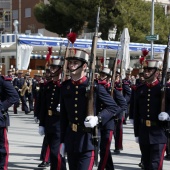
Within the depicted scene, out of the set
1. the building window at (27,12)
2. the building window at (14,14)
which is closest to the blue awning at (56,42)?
the building window at (27,12)

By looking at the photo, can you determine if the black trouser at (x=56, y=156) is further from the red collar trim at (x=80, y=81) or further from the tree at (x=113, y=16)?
the tree at (x=113, y=16)

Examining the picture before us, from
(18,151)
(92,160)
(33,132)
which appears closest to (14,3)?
(33,132)

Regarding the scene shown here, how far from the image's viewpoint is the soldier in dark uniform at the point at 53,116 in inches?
346

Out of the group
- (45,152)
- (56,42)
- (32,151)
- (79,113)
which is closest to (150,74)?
(79,113)

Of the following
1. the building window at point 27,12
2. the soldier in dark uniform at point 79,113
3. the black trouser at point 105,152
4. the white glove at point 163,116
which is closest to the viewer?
the soldier in dark uniform at point 79,113

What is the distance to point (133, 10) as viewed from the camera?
39.5m

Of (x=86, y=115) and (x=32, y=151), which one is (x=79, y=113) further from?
(x=32, y=151)

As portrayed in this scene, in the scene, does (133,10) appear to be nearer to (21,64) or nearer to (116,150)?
(21,64)

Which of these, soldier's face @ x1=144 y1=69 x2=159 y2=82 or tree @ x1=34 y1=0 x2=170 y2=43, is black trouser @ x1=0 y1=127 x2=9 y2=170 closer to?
soldier's face @ x1=144 y1=69 x2=159 y2=82

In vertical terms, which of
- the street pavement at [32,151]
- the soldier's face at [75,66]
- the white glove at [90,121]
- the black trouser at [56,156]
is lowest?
the street pavement at [32,151]

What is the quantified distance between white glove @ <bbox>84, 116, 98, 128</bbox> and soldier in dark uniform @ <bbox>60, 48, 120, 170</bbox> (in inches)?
2.0

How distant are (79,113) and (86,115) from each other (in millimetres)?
123

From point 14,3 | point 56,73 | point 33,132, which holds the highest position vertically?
point 14,3

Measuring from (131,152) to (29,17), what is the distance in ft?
173
